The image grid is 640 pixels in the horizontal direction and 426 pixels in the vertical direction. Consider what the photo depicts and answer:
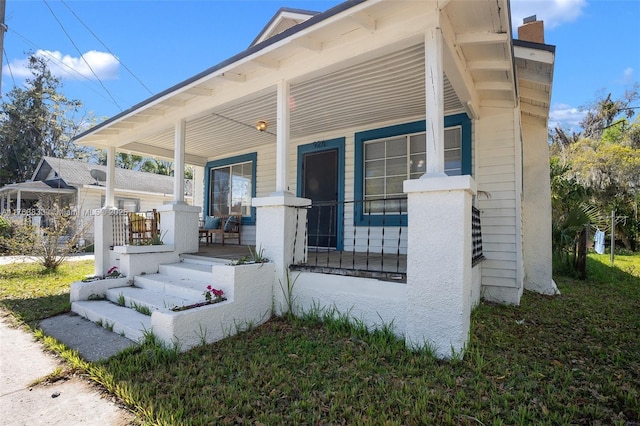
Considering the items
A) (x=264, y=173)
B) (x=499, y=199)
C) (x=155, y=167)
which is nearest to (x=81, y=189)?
(x=264, y=173)

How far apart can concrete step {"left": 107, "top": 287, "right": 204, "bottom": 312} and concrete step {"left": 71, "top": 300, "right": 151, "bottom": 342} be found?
0.29ft

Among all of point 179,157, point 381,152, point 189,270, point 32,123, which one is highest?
point 32,123

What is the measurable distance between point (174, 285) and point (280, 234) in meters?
1.57

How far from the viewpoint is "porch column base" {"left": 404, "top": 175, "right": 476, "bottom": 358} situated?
2697 mm

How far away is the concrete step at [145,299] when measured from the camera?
3795 mm

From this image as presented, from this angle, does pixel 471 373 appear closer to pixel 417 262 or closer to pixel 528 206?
pixel 417 262

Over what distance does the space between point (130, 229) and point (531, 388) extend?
6.59 metres

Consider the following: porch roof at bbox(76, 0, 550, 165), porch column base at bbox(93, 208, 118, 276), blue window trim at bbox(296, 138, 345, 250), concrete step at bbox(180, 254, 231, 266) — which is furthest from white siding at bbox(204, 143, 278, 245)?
porch column base at bbox(93, 208, 118, 276)

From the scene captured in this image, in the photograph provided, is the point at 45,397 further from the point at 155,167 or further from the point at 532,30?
the point at 155,167

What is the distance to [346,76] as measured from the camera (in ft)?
13.8

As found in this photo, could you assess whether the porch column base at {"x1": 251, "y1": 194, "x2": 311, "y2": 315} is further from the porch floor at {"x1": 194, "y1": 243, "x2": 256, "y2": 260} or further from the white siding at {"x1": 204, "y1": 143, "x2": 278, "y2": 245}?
the white siding at {"x1": 204, "y1": 143, "x2": 278, "y2": 245}

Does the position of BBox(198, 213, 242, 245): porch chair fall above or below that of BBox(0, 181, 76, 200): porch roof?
below

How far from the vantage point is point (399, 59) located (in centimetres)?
368

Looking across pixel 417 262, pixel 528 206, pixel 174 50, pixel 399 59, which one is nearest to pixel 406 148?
pixel 399 59
